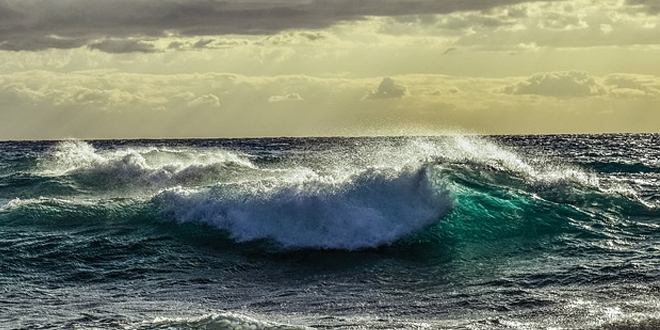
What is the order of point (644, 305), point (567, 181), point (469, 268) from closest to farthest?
point (644, 305) < point (469, 268) < point (567, 181)

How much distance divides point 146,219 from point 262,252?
17.3 ft

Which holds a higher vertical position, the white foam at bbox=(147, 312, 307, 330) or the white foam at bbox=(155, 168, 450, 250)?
the white foam at bbox=(155, 168, 450, 250)

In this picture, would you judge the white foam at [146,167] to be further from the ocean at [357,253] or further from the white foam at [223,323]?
the white foam at [223,323]

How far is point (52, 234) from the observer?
21.4 m

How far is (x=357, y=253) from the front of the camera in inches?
713

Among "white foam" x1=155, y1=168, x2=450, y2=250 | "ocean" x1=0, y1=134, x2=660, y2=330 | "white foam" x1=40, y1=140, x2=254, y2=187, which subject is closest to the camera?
"ocean" x1=0, y1=134, x2=660, y2=330

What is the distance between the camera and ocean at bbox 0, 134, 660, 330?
12.7 metres

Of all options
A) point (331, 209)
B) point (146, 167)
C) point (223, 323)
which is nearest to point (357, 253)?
point (331, 209)

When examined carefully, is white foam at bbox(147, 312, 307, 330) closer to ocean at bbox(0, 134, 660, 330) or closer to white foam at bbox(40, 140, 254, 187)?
ocean at bbox(0, 134, 660, 330)

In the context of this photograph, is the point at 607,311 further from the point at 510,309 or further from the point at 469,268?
the point at 469,268

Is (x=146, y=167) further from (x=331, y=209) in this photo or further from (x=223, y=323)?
(x=223, y=323)

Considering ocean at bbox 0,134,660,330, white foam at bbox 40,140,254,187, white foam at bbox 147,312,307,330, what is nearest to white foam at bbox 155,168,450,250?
ocean at bbox 0,134,660,330

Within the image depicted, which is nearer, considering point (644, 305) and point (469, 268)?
point (644, 305)

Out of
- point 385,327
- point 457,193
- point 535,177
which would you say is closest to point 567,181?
point 535,177
